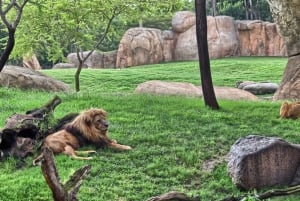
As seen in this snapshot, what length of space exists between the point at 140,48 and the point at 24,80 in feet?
54.0

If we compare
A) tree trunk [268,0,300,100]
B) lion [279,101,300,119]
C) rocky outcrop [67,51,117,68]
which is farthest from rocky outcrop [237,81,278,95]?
rocky outcrop [67,51,117,68]

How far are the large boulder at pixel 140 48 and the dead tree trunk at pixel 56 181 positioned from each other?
87.9 feet

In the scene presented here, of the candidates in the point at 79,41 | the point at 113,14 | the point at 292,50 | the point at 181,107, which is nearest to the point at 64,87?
the point at 79,41

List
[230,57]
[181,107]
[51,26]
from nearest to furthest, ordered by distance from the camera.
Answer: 1. [181,107]
2. [51,26]
3. [230,57]

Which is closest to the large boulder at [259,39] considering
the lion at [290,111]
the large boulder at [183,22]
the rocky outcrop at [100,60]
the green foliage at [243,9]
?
the large boulder at [183,22]

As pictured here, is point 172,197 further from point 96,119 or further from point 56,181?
point 96,119

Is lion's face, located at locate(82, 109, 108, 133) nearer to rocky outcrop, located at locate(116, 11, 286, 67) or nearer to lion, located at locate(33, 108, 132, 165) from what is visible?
lion, located at locate(33, 108, 132, 165)

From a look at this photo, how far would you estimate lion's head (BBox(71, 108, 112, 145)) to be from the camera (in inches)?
293

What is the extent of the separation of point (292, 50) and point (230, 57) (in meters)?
16.5

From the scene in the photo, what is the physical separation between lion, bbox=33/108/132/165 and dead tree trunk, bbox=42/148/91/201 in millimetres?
3179

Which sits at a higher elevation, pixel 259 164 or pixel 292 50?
pixel 292 50

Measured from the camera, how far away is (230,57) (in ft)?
102

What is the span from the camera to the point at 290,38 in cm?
1474

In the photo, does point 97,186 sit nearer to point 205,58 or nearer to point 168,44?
point 205,58
